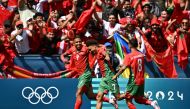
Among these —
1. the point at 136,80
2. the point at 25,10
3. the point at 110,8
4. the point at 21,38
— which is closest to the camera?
the point at 136,80

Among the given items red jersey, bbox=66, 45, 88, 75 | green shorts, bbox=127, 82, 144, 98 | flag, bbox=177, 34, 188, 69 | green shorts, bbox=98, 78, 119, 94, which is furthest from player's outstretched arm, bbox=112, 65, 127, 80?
flag, bbox=177, 34, 188, 69

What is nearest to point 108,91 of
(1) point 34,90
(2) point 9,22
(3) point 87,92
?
(3) point 87,92

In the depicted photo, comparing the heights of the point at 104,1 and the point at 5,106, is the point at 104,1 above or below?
above

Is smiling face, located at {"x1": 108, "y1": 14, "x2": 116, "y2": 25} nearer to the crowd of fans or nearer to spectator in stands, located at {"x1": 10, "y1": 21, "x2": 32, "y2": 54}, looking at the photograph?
the crowd of fans

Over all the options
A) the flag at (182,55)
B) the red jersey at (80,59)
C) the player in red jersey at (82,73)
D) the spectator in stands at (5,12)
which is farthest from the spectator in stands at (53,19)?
the flag at (182,55)

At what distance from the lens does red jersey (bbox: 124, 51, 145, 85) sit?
54.0 feet

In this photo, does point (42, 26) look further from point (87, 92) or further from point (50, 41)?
point (87, 92)

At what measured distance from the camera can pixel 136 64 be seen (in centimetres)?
1656

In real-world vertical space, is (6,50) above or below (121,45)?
above

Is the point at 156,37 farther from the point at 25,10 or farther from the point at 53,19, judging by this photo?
the point at 25,10

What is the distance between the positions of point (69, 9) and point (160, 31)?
251 cm

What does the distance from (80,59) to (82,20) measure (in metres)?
1.50

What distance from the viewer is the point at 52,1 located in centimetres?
1909

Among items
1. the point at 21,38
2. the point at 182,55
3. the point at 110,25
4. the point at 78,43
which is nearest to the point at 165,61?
the point at 182,55
